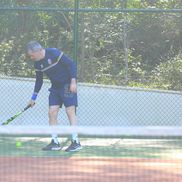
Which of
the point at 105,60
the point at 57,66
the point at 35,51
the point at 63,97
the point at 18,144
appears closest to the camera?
the point at 35,51

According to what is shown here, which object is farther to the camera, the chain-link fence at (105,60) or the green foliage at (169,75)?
the green foliage at (169,75)

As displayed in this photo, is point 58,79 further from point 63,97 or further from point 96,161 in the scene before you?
point 96,161

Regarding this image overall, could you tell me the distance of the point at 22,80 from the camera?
39.6 feet

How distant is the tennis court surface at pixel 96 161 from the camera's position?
6820 mm

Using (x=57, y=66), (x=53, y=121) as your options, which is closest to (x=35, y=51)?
(x=57, y=66)

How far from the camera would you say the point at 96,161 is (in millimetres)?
7852

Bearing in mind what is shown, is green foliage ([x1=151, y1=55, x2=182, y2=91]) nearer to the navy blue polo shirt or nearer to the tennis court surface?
the tennis court surface

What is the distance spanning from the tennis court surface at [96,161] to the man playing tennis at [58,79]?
1.39ft

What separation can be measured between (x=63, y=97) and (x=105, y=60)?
4.21 m

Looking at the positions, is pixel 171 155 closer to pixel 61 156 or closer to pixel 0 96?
pixel 61 156

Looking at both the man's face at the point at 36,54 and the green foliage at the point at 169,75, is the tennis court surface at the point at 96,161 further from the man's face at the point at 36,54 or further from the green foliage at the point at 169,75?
the green foliage at the point at 169,75

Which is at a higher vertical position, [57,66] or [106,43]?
[106,43]

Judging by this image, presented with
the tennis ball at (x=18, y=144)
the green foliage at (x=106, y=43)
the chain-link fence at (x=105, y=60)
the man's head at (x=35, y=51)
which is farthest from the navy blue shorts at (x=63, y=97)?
the green foliage at (x=106, y=43)

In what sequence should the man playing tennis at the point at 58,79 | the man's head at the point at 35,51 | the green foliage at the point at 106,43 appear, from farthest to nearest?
the green foliage at the point at 106,43 < the man playing tennis at the point at 58,79 < the man's head at the point at 35,51
